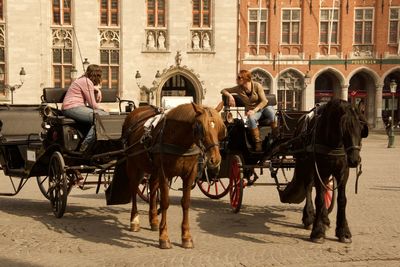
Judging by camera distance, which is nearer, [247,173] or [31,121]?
[247,173]

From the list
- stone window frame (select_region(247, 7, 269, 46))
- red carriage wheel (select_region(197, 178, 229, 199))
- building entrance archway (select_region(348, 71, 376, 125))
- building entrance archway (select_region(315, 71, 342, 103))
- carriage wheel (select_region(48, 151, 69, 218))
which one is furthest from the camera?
building entrance archway (select_region(315, 71, 342, 103))

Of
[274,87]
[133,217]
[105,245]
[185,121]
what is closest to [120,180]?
[133,217]

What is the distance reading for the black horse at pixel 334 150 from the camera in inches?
216

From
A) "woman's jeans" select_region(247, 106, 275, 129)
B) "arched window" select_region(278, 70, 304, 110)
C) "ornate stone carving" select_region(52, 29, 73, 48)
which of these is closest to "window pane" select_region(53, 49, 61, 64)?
"ornate stone carving" select_region(52, 29, 73, 48)

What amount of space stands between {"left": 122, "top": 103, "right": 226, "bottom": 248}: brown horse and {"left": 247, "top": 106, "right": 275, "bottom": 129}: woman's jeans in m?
1.82

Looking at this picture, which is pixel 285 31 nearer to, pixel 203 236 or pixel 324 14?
pixel 324 14

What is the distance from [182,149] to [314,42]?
2940 cm

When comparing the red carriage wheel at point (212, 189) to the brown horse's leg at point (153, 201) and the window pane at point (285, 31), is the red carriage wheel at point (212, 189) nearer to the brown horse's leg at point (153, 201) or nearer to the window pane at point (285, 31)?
the brown horse's leg at point (153, 201)

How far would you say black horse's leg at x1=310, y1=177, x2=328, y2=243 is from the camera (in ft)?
19.1

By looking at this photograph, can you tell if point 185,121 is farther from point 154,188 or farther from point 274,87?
point 274,87

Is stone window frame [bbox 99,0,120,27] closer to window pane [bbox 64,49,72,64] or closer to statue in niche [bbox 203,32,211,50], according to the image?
window pane [bbox 64,49,72,64]

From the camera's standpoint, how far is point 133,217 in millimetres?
6469

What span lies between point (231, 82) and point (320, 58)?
7.74 m

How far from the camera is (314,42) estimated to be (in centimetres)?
3328
